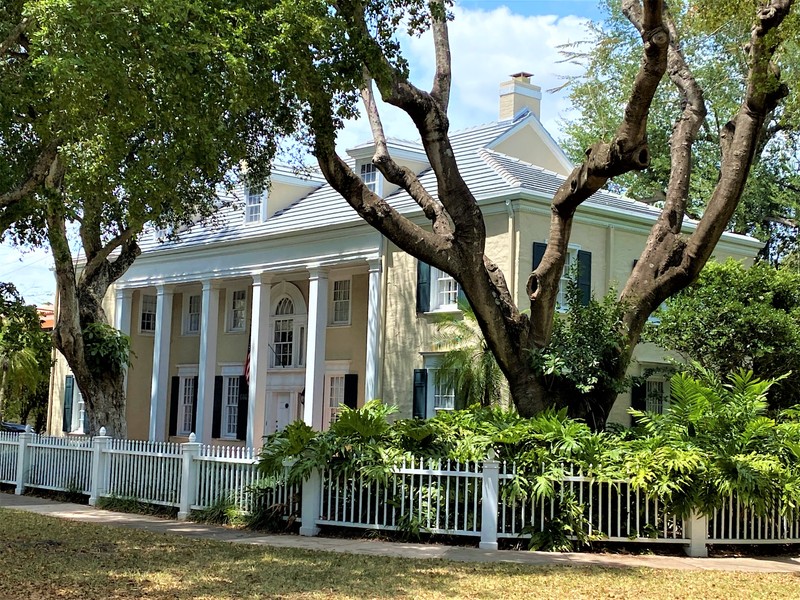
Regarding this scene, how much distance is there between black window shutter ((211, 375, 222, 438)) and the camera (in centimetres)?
3064

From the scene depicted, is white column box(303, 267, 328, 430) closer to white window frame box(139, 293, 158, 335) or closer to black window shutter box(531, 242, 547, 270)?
black window shutter box(531, 242, 547, 270)

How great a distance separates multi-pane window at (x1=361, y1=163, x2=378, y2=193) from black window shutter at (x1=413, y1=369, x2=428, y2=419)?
5321 mm

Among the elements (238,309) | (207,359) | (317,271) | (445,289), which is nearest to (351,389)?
(317,271)

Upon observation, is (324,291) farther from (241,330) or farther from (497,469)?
(497,469)

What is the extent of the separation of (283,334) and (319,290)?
4510mm

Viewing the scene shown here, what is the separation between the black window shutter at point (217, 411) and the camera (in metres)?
30.6

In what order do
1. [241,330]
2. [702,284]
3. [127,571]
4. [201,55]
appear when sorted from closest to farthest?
1. [127,571]
2. [201,55]
3. [702,284]
4. [241,330]

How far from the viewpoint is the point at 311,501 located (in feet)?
47.2

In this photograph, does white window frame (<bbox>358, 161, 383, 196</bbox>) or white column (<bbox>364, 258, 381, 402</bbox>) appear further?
white window frame (<bbox>358, 161, 383, 196</bbox>)

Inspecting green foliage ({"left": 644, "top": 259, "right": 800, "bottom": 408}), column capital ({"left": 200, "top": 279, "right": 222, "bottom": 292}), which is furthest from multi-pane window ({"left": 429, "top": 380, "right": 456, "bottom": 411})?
column capital ({"left": 200, "top": 279, "right": 222, "bottom": 292})

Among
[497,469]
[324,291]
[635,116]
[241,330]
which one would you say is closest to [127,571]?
[497,469]

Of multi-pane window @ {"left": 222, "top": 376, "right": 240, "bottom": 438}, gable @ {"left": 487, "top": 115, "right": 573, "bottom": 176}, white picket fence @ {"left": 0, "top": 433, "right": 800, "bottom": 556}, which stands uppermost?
gable @ {"left": 487, "top": 115, "right": 573, "bottom": 176}

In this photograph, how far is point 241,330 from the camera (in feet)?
104

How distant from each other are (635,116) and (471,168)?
39.8 feet
